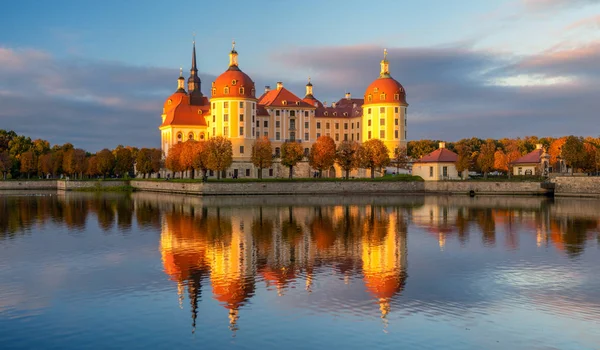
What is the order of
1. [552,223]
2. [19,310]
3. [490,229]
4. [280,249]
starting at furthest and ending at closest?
[552,223]
[490,229]
[280,249]
[19,310]

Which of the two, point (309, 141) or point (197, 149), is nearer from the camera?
point (197, 149)

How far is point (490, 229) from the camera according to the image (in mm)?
35281

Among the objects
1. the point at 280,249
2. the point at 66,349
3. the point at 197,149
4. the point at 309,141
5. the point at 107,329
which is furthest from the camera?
the point at 309,141

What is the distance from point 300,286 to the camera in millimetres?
19328

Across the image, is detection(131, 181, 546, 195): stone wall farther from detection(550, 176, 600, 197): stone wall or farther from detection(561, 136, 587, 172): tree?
detection(561, 136, 587, 172): tree

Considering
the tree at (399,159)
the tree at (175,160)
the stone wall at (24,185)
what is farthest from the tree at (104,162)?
the tree at (399,159)

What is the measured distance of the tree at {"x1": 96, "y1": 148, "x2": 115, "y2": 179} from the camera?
96.7m

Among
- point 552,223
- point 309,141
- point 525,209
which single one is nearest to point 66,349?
point 552,223

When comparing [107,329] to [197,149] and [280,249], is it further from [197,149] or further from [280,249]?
[197,149]

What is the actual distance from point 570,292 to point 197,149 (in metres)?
62.7

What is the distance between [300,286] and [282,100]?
264 ft

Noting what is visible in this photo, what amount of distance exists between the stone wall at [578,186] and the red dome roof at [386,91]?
3015 cm

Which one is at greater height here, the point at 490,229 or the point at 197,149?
the point at 197,149

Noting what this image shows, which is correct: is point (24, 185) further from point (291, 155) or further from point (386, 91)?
point (386, 91)
